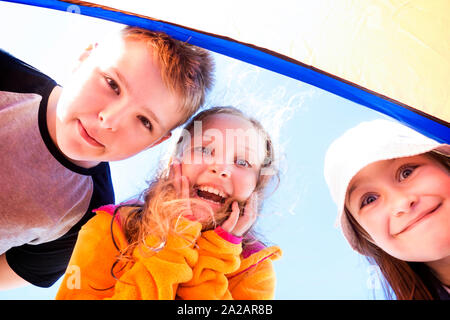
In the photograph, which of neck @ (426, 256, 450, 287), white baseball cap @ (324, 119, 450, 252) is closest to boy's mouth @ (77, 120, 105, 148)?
white baseball cap @ (324, 119, 450, 252)

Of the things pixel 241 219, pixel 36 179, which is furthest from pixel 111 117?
pixel 241 219

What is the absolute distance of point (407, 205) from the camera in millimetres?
828

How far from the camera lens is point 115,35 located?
2.89 feet

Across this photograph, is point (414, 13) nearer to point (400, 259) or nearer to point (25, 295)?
point (400, 259)

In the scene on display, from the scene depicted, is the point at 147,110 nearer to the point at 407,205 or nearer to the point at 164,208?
the point at 164,208

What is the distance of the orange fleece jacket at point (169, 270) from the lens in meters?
0.81

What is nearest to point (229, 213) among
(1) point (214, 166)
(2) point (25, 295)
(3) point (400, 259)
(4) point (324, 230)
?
(1) point (214, 166)

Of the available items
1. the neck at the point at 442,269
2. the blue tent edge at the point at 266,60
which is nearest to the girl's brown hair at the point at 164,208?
the blue tent edge at the point at 266,60

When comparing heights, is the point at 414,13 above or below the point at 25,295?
above

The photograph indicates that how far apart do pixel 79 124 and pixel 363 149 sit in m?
0.58

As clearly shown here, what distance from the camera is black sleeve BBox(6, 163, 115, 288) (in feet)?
3.09

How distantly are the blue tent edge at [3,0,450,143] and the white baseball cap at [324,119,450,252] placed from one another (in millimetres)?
25
